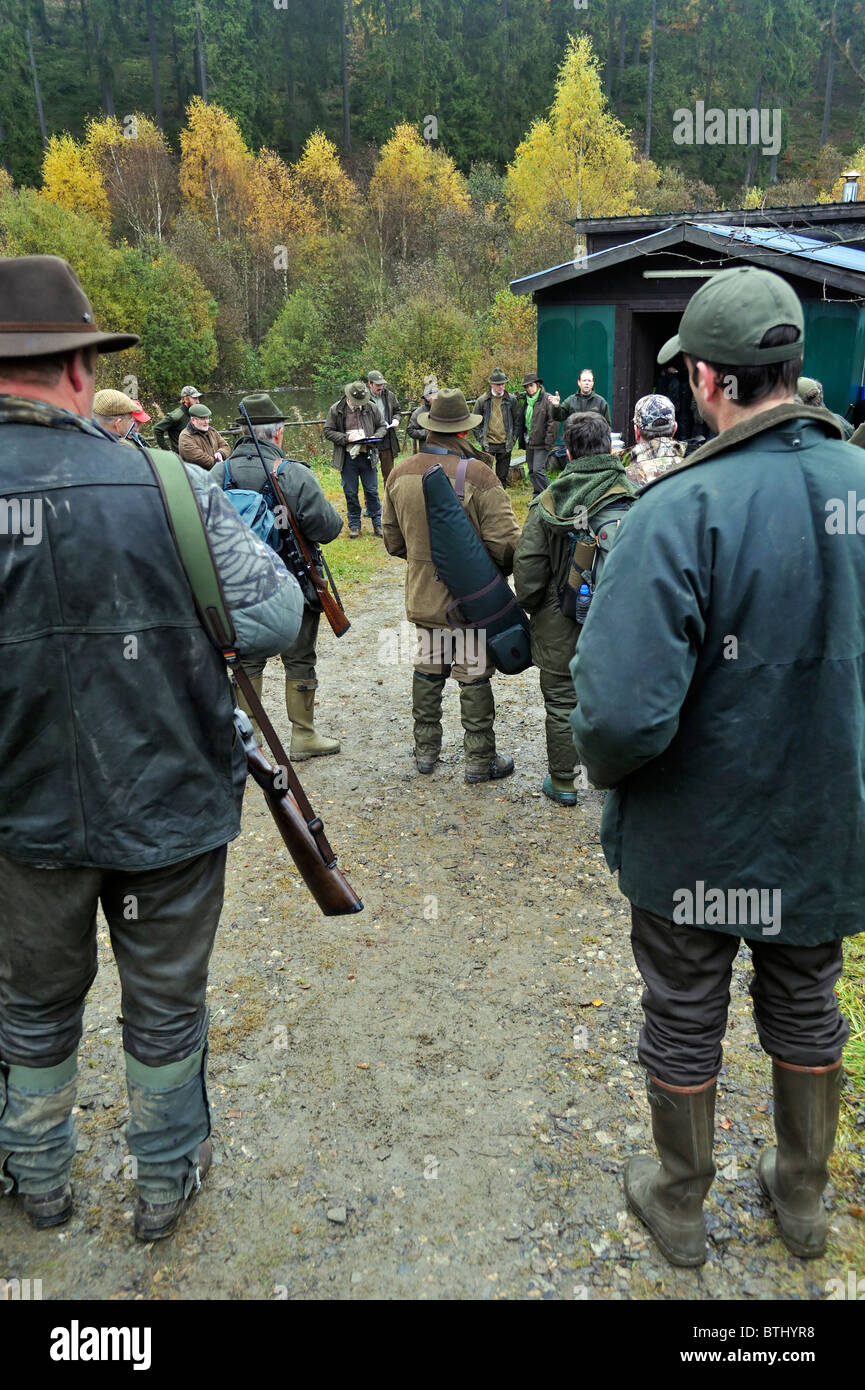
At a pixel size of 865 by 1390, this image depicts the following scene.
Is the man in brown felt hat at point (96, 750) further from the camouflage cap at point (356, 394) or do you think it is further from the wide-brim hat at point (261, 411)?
the camouflage cap at point (356, 394)

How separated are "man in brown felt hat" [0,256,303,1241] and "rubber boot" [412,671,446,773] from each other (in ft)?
9.99

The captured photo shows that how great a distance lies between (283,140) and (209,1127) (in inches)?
3230

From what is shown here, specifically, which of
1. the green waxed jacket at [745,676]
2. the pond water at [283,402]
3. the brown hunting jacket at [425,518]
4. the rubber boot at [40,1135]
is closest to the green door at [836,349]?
the brown hunting jacket at [425,518]

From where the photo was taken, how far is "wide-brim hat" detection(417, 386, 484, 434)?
489cm

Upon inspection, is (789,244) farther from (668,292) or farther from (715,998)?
(715,998)

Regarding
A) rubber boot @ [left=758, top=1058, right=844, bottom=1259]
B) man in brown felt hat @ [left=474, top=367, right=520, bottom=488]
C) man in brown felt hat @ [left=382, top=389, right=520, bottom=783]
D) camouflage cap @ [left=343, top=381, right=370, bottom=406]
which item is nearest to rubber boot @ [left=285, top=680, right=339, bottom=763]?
man in brown felt hat @ [left=382, top=389, right=520, bottom=783]

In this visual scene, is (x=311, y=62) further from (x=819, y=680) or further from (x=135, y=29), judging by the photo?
(x=819, y=680)

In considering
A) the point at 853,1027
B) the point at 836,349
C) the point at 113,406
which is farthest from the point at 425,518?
the point at 836,349

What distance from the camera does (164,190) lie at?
53.1m

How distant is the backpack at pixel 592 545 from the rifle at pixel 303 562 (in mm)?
1450

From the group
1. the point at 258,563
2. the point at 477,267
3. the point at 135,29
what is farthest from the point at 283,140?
the point at 258,563

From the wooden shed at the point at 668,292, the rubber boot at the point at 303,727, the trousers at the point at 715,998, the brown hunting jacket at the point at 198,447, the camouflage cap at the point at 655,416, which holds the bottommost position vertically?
the rubber boot at the point at 303,727

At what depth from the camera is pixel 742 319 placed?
1914 mm

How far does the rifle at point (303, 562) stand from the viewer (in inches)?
202
